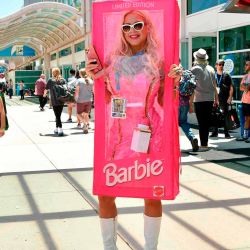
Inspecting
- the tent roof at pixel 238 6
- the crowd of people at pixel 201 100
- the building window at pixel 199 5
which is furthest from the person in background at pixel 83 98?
the building window at pixel 199 5

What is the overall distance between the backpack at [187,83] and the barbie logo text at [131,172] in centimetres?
508

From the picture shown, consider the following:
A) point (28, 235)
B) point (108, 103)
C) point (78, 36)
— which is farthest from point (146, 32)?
point (78, 36)

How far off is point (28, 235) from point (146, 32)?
2.12 meters

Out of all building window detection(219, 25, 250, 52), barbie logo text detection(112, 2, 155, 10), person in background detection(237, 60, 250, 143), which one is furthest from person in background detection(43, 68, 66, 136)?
barbie logo text detection(112, 2, 155, 10)

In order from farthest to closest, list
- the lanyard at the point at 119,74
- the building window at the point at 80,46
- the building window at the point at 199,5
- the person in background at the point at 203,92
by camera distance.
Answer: the building window at the point at 80,46, the building window at the point at 199,5, the person in background at the point at 203,92, the lanyard at the point at 119,74

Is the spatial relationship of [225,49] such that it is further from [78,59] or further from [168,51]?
[78,59]

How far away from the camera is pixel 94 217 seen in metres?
4.59

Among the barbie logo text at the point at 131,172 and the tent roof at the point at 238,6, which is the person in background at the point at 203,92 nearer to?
the tent roof at the point at 238,6

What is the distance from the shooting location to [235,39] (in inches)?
519

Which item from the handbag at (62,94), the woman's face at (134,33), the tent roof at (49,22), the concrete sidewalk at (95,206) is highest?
the tent roof at (49,22)

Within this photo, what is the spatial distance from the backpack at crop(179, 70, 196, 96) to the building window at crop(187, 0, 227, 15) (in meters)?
6.91

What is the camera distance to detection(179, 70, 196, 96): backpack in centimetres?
792

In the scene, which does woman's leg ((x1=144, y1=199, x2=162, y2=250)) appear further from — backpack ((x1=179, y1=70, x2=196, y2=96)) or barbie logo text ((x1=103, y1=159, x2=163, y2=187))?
backpack ((x1=179, y1=70, x2=196, y2=96))

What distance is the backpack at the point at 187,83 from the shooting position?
26.0ft
